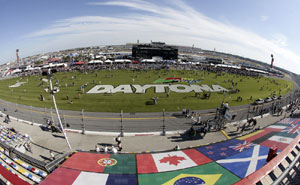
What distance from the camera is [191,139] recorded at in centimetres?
1684

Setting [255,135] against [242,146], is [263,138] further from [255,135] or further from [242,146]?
[242,146]

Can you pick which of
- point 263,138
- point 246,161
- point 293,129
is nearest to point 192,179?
point 246,161

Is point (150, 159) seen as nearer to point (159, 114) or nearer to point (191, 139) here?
point (191, 139)

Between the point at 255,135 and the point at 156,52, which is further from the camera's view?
the point at 156,52

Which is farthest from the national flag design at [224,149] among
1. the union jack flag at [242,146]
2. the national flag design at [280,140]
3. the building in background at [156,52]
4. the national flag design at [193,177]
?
the building in background at [156,52]

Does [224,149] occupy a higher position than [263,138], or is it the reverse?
[263,138]

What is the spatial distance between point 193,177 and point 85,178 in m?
7.02

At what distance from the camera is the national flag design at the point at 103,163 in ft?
34.7

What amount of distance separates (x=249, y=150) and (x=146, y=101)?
64.9 feet

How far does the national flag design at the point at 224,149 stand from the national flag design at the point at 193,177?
179 centimetres

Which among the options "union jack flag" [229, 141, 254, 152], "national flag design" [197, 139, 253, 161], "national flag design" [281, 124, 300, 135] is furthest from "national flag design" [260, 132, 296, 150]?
"national flag design" [197, 139, 253, 161]

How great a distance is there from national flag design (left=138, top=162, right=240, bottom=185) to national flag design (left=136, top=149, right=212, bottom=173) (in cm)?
52

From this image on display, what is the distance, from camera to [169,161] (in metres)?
11.6

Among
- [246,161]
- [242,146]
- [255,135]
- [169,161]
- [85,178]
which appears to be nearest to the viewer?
[85,178]
